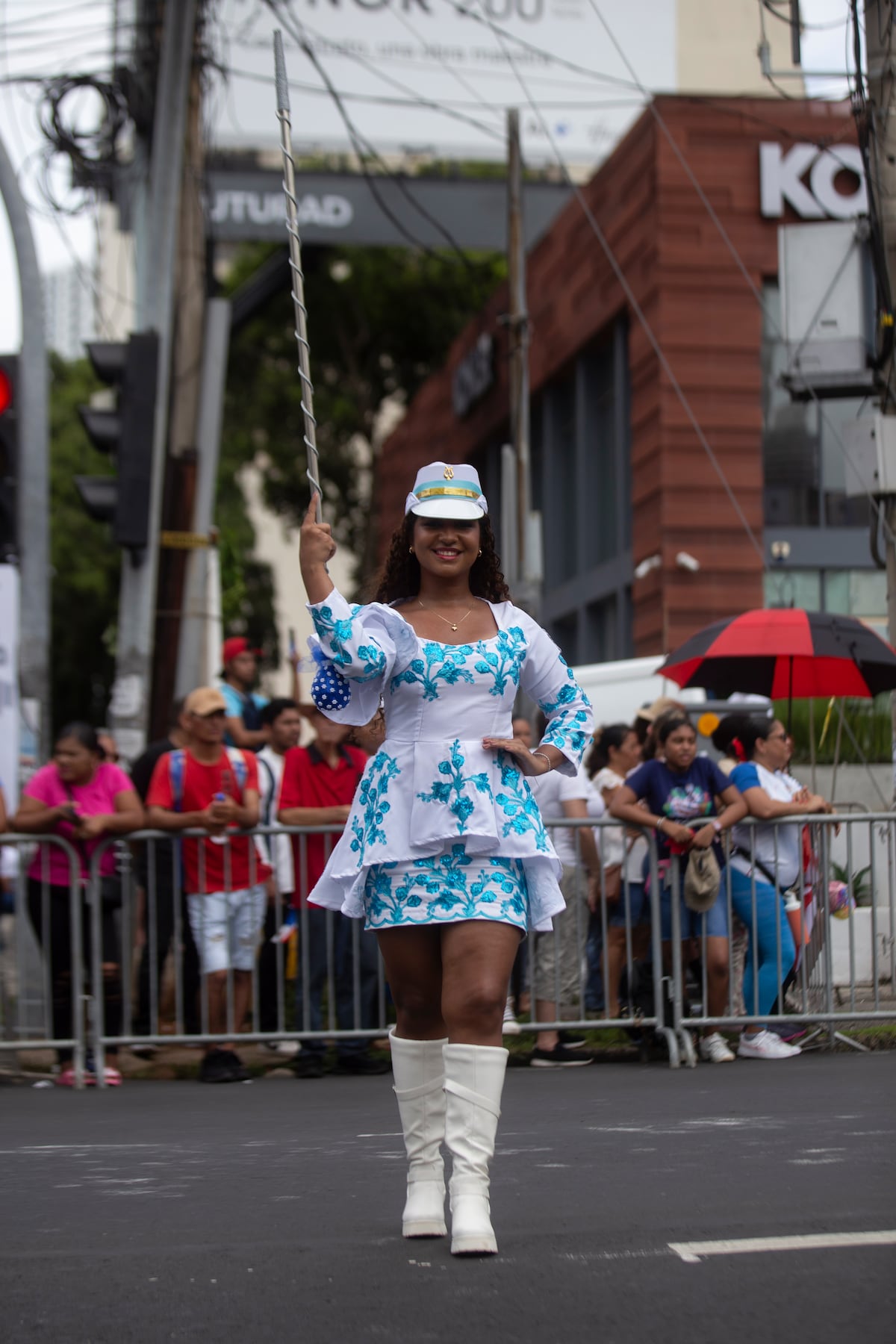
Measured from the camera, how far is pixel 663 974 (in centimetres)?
893

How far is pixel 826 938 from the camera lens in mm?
9000

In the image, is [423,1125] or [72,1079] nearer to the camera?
[423,1125]

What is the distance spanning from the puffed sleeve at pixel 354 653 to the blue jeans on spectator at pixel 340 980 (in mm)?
4208

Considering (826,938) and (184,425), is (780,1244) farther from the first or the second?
(184,425)

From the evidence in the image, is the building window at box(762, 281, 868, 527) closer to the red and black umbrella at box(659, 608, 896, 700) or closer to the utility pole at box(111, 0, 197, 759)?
the utility pole at box(111, 0, 197, 759)

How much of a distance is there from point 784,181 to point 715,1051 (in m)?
14.7

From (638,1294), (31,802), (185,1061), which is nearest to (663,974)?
(185,1061)

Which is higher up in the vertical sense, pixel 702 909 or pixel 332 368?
pixel 332 368

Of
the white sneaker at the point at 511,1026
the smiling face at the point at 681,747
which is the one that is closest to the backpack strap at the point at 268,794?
the white sneaker at the point at 511,1026

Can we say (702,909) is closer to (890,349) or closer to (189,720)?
(189,720)

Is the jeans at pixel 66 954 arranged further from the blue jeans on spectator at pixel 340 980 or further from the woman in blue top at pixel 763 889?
the woman in blue top at pixel 763 889

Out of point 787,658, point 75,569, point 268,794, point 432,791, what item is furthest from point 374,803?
point 75,569

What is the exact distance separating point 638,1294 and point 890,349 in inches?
299

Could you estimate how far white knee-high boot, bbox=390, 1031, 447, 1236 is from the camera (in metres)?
4.45
